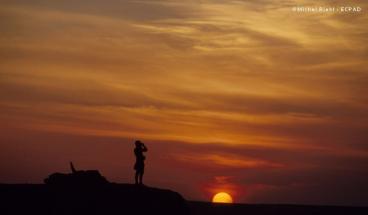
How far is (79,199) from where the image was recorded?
3875cm

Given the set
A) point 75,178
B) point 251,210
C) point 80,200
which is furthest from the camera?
point 251,210

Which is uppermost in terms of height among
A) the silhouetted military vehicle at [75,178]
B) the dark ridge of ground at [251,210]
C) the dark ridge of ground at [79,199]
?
the dark ridge of ground at [251,210]

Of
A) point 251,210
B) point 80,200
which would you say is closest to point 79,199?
point 80,200

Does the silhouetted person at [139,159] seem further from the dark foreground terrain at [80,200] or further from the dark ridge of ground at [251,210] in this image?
the dark ridge of ground at [251,210]

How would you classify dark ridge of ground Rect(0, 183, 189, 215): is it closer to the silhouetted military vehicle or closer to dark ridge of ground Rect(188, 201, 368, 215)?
the silhouetted military vehicle

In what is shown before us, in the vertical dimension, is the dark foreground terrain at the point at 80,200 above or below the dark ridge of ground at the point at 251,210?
below

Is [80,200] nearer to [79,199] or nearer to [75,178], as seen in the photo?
[79,199]

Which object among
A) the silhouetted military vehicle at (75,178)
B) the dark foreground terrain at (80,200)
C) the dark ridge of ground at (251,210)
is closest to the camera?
the dark foreground terrain at (80,200)

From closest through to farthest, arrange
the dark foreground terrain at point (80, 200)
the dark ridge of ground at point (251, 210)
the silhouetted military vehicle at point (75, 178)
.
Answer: the dark foreground terrain at point (80, 200) → the silhouetted military vehicle at point (75, 178) → the dark ridge of ground at point (251, 210)

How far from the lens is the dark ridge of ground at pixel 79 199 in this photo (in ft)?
124

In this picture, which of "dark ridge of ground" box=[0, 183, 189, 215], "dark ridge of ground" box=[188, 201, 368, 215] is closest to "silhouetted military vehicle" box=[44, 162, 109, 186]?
"dark ridge of ground" box=[0, 183, 189, 215]

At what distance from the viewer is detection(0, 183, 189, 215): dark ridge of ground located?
3781 cm

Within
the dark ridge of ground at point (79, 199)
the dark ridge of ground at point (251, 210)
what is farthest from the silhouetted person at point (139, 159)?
the dark ridge of ground at point (251, 210)

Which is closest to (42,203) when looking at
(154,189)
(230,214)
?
(154,189)
